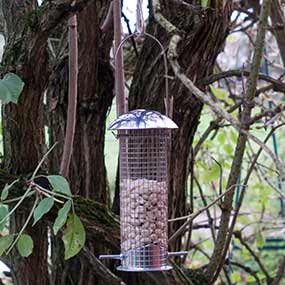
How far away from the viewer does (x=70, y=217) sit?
3.18 feet

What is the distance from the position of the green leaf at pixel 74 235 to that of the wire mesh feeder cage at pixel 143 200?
92 millimetres

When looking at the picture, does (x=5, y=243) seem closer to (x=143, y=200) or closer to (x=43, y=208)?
(x=43, y=208)

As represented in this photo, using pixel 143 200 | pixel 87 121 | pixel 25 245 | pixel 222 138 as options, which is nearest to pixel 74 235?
pixel 25 245

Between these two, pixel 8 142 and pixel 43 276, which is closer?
pixel 8 142

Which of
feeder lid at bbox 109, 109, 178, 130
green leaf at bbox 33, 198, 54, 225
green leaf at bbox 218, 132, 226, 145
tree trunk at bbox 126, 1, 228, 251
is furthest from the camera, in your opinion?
green leaf at bbox 218, 132, 226, 145

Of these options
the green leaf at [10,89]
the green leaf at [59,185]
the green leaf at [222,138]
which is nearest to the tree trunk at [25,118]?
the green leaf at [10,89]

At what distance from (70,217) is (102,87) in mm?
531

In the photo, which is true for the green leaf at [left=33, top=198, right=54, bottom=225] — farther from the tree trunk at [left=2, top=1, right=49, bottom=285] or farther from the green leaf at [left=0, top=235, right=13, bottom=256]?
the tree trunk at [left=2, top=1, right=49, bottom=285]

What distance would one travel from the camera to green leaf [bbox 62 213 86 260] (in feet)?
3.09

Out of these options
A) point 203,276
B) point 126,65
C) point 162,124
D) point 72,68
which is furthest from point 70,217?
point 126,65

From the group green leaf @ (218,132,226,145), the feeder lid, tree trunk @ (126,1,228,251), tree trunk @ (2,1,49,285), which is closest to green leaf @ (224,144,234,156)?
green leaf @ (218,132,226,145)

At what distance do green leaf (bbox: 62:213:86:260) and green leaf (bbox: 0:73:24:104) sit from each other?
0.60 ft

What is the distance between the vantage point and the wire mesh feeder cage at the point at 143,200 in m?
1.08

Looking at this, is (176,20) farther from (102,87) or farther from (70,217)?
(70,217)
